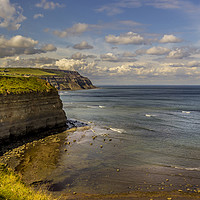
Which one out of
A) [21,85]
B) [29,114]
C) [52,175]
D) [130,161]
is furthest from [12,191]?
[21,85]

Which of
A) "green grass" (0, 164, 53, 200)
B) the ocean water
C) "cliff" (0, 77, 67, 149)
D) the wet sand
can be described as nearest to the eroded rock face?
"cliff" (0, 77, 67, 149)

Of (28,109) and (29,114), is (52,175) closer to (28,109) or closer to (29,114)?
(29,114)

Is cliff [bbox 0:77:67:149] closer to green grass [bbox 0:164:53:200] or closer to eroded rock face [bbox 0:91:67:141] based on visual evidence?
eroded rock face [bbox 0:91:67:141]

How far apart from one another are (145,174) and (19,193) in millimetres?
17995

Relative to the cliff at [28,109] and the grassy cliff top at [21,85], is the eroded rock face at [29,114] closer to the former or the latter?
the cliff at [28,109]

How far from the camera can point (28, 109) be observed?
141 ft

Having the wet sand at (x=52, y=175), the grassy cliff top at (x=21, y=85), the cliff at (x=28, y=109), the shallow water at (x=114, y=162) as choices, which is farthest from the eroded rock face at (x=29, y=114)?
the shallow water at (x=114, y=162)

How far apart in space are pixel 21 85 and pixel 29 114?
7.85 m

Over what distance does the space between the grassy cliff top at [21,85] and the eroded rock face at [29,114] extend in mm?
1024

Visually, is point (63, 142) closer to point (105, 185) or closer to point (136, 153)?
point (136, 153)

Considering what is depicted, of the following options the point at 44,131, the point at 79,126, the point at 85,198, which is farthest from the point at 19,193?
the point at 79,126

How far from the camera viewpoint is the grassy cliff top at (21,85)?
40231 mm

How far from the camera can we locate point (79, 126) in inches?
2270

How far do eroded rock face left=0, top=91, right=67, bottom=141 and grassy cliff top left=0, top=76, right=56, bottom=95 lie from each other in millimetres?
1024
